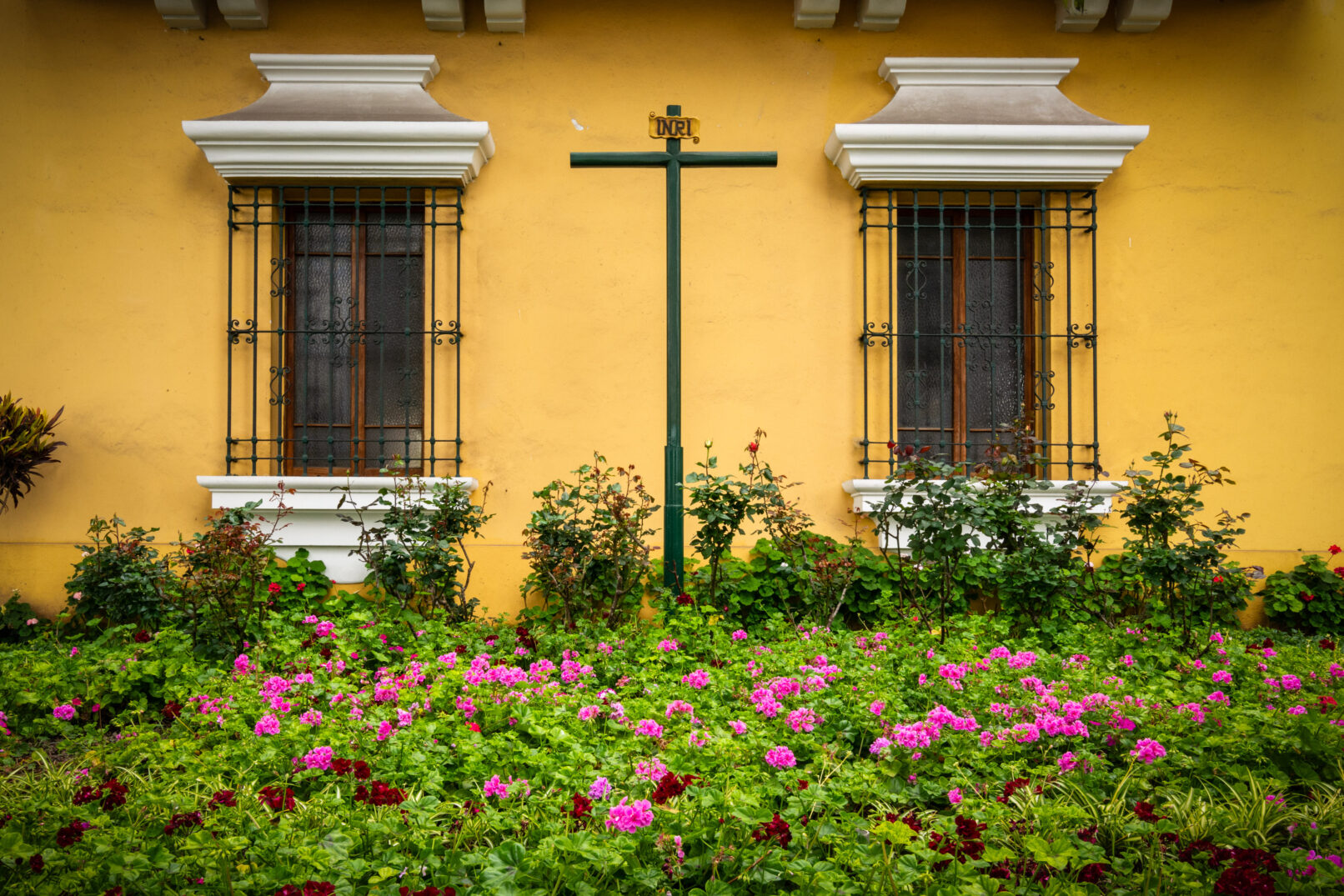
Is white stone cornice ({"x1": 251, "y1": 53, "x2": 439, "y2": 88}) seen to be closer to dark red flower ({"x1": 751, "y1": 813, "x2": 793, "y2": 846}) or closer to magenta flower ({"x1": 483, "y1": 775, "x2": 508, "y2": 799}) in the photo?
magenta flower ({"x1": 483, "y1": 775, "x2": 508, "y2": 799})

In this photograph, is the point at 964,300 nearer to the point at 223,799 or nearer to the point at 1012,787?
the point at 1012,787

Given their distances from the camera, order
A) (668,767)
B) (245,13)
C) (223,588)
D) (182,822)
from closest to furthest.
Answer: (182,822)
(668,767)
(223,588)
(245,13)

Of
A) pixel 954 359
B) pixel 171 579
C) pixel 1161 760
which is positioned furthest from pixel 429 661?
pixel 954 359

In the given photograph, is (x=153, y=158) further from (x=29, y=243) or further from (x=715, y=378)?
(x=715, y=378)

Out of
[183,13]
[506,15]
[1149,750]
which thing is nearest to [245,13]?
[183,13]

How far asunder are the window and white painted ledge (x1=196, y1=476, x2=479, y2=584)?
2.53 m

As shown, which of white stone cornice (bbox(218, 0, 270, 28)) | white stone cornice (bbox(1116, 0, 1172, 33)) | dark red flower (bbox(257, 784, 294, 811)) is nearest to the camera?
dark red flower (bbox(257, 784, 294, 811))

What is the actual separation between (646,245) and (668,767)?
11.1 ft

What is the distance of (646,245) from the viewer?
498cm

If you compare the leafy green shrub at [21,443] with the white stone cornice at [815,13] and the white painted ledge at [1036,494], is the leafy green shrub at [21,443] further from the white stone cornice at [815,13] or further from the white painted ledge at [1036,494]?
the white stone cornice at [815,13]

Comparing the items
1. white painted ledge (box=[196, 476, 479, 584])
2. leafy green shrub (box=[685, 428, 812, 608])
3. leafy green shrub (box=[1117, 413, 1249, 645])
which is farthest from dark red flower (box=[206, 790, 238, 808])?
leafy green shrub (box=[1117, 413, 1249, 645])

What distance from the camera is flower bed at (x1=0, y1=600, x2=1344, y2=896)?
1830mm

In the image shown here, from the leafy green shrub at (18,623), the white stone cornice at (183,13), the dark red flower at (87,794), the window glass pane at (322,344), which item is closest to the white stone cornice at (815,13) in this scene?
the window glass pane at (322,344)

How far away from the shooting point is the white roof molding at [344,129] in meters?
4.68
